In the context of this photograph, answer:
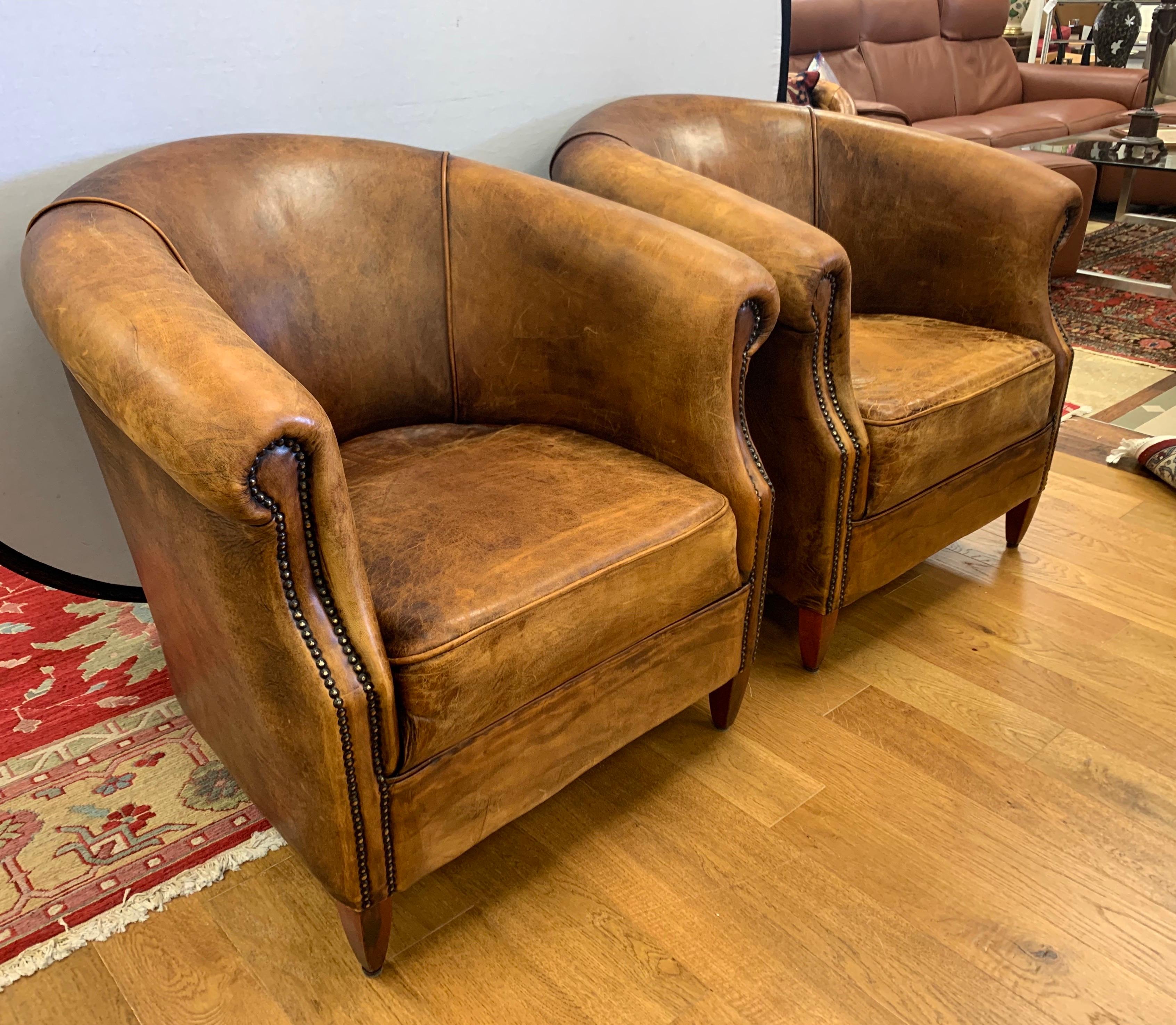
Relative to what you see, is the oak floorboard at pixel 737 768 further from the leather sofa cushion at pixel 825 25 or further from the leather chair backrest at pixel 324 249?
the leather sofa cushion at pixel 825 25

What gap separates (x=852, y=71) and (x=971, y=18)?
1037mm

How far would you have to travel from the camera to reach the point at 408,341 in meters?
1.48

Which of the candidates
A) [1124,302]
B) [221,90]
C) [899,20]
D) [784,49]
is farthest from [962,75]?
[221,90]

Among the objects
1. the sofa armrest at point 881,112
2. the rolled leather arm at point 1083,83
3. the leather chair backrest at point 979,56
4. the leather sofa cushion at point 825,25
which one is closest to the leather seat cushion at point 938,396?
the sofa armrest at point 881,112

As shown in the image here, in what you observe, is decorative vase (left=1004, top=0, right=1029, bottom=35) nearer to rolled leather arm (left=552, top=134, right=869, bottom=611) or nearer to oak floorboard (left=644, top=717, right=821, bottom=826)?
rolled leather arm (left=552, top=134, right=869, bottom=611)

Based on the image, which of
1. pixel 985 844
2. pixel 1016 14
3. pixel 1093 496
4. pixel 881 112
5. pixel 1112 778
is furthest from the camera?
pixel 1016 14

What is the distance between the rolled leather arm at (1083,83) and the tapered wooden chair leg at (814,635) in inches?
168

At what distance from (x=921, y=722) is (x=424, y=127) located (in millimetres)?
1243

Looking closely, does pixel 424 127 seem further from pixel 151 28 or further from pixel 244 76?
pixel 151 28

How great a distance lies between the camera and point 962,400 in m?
1.59

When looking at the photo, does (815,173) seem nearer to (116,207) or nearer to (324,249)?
(324,249)

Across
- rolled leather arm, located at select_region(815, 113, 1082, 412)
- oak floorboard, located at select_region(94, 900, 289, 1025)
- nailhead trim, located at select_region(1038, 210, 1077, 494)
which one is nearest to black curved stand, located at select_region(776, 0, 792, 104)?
rolled leather arm, located at select_region(815, 113, 1082, 412)

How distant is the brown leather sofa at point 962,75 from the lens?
4.33 meters

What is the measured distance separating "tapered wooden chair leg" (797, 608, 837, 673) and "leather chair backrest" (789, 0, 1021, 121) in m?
3.24
